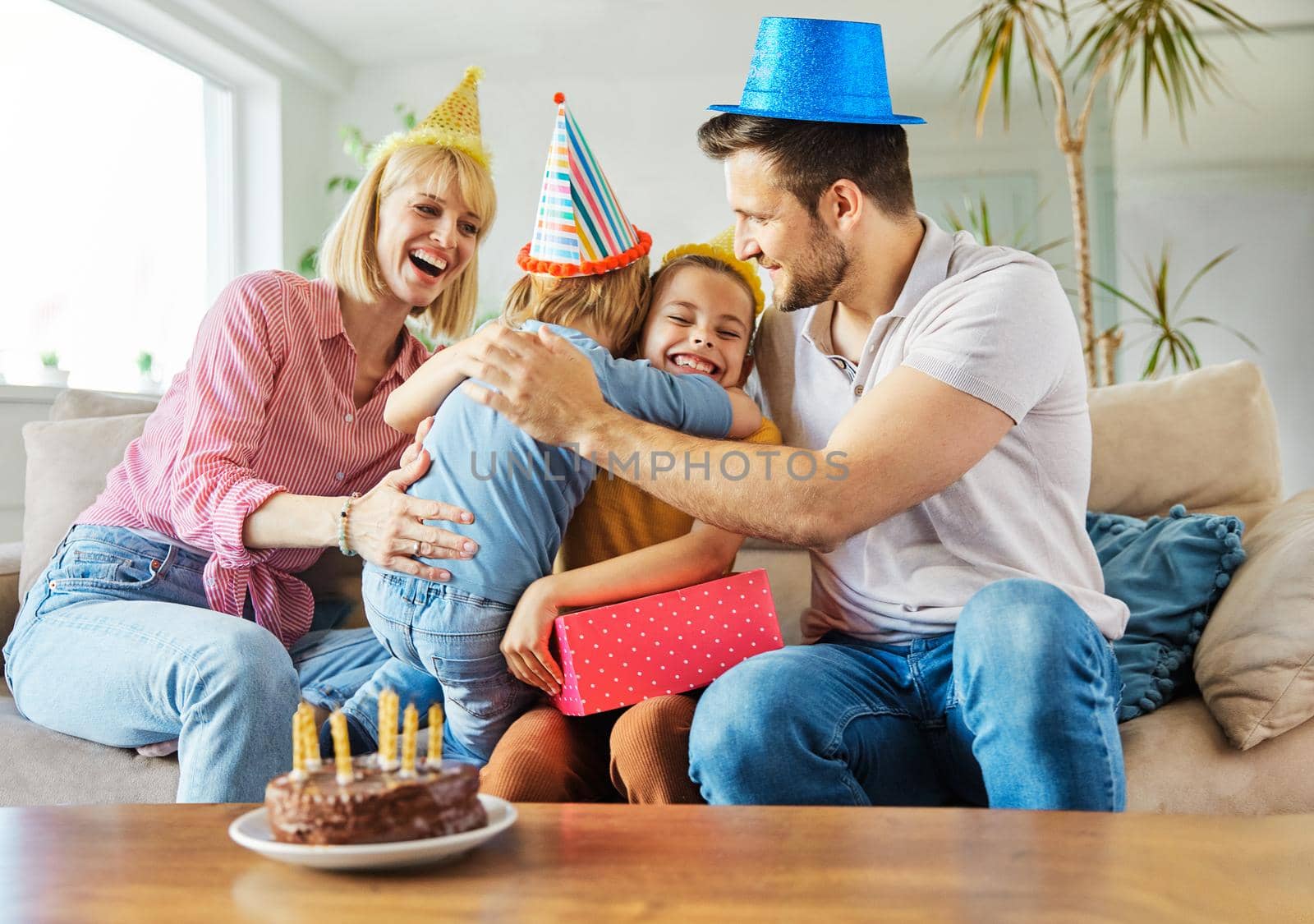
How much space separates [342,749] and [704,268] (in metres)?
1.09

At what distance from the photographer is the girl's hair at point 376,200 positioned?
2.00 meters

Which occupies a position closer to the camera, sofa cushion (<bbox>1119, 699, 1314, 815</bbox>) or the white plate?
the white plate

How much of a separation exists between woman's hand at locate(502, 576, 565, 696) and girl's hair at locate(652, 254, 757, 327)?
53 cm

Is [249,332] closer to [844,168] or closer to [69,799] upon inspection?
[69,799]

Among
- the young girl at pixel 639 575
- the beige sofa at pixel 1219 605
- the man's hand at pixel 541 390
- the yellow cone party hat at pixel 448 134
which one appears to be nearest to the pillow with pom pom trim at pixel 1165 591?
the beige sofa at pixel 1219 605

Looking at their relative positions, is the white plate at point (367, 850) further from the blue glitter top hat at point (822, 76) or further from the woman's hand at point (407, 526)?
the blue glitter top hat at point (822, 76)

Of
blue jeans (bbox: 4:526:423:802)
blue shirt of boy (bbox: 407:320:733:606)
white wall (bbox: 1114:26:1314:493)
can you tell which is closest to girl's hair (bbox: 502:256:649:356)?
blue shirt of boy (bbox: 407:320:733:606)

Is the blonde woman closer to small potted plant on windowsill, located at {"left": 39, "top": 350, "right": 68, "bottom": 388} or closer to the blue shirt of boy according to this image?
the blue shirt of boy

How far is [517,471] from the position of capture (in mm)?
1431

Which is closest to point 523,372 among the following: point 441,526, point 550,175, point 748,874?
point 441,526

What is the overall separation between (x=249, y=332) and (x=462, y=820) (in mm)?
1239

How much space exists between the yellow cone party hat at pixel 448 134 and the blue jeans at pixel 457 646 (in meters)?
0.88

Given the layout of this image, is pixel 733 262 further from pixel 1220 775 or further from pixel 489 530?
pixel 1220 775

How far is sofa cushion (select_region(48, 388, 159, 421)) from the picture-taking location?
7.13 ft
